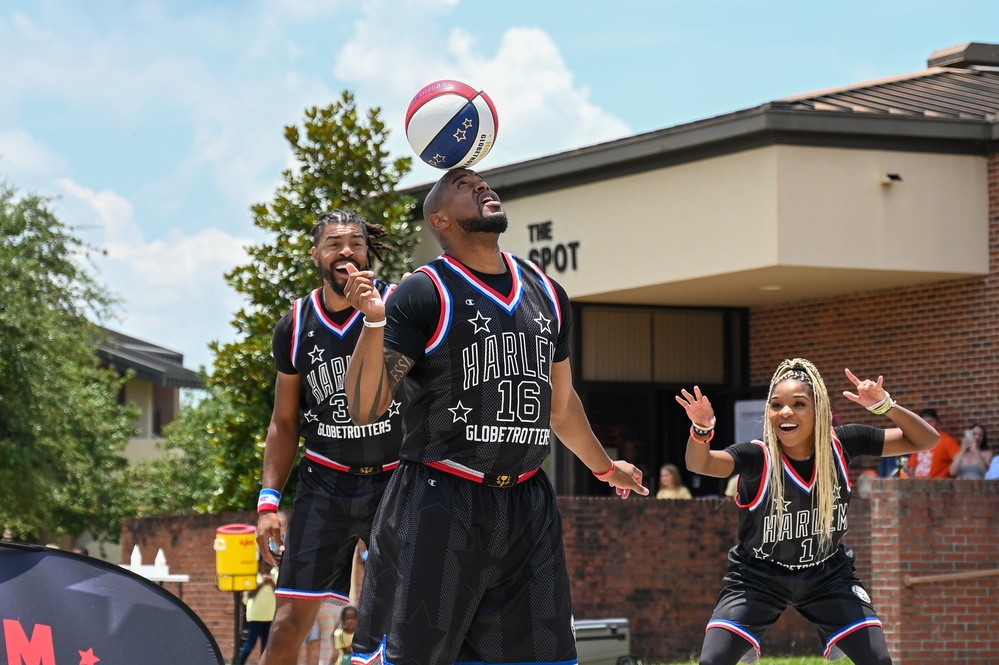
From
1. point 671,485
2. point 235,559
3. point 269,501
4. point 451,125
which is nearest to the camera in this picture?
point 451,125

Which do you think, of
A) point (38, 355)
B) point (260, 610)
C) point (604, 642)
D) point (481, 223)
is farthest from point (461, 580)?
point (38, 355)

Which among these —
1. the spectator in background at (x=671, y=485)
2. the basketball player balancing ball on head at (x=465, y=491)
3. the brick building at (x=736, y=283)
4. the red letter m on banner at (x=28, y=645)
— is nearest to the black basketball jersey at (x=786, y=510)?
the basketball player balancing ball on head at (x=465, y=491)

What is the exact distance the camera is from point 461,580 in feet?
17.3

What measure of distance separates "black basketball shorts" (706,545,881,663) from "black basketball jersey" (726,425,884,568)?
6 cm

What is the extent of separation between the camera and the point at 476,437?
5.31 m

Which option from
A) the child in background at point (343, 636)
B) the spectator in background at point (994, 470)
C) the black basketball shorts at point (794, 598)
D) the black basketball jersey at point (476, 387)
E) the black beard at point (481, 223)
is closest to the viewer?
the black basketball jersey at point (476, 387)

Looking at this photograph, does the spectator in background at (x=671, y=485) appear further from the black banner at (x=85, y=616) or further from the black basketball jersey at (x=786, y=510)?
the black banner at (x=85, y=616)

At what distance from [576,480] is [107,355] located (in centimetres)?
3194

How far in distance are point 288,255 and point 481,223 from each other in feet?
49.0

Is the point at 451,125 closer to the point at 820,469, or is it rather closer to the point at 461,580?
the point at 461,580

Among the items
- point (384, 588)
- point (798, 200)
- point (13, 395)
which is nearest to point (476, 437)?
point (384, 588)

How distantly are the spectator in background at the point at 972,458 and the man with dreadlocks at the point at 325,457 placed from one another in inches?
444

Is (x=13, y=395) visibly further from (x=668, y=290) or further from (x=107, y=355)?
(x=107, y=355)

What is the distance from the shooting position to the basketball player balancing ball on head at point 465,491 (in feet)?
17.3
